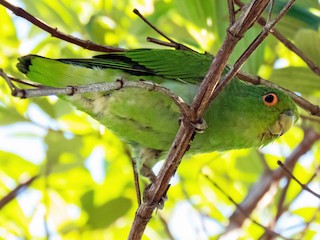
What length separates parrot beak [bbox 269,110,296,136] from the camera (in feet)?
8.66

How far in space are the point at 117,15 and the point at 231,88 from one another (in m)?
1.01

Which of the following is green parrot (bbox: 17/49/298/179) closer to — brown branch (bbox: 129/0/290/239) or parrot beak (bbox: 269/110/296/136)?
parrot beak (bbox: 269/110/296/136)

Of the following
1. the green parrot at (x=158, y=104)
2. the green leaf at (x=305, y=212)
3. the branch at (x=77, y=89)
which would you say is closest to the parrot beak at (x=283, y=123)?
the green parrot at (x=158, y=104)

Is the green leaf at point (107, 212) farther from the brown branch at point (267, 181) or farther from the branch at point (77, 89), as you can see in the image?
the branch at point (77, 89)

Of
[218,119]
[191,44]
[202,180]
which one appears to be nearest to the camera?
[218,119]

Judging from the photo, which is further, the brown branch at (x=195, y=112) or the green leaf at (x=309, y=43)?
the green leaf at (x=309, y=43)

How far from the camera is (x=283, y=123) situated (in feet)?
8.67

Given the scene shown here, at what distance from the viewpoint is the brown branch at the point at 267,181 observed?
11.5ft

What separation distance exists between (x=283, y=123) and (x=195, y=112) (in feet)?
2.37

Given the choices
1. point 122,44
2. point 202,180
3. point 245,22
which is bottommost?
point 245,22

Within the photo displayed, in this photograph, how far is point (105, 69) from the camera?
262 centimetres

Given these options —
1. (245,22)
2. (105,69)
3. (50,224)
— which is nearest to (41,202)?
(50,224)

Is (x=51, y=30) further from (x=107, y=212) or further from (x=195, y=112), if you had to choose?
(x=107, y=212)

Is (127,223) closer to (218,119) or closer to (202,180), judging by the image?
(202,180)
